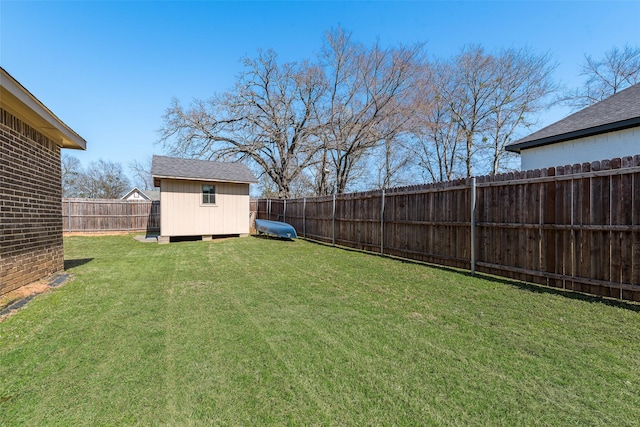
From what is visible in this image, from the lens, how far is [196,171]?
40.2 feet

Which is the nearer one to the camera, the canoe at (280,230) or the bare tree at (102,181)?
the canoe at (280,230)

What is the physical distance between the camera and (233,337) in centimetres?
284

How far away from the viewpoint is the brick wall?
418 cm

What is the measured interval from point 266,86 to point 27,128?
57.9 ft

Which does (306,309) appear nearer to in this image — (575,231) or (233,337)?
(233,337)

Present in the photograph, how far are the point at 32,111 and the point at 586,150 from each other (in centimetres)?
1132

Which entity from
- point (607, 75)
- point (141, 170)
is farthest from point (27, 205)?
point (141, 170)

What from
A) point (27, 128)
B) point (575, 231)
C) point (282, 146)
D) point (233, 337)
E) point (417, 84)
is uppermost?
point (417, 84)

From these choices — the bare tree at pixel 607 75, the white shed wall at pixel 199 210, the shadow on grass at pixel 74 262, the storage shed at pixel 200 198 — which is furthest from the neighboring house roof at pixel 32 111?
the bare tree at pixel 607 75

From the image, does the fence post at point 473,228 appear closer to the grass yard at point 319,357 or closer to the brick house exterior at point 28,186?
the grass yard at point 319,357

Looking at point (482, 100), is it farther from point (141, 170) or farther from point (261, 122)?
point (141, 170)

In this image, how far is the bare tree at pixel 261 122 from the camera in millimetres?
19469

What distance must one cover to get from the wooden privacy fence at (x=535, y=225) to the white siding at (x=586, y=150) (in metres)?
3.32

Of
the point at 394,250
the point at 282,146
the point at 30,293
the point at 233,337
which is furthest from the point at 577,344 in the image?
the point at 282,146
